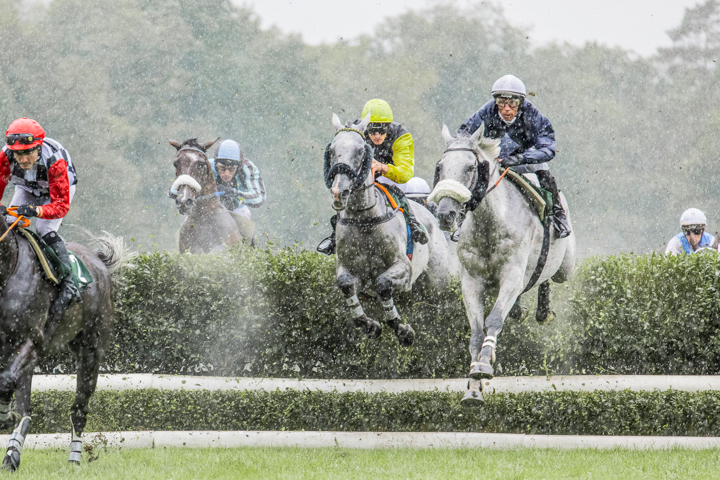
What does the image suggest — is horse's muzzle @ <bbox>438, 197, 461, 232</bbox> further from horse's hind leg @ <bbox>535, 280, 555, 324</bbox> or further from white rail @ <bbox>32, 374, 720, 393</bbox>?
horse's hind leg @ <bbox>535, 280, 555, 324</bbox>

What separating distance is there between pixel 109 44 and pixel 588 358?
1013 inches

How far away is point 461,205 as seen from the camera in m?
7.17

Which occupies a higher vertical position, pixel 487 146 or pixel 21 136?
pixel 487 146

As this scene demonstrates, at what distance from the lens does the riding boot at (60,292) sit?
7227 millimetres

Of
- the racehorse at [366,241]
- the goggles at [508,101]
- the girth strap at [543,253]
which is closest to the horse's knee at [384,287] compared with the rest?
the racehorse at [366,241]

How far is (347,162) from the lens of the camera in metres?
7.84

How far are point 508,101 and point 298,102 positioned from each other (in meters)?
24.4

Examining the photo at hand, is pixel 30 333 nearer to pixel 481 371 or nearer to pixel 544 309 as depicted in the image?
pixel 481 371

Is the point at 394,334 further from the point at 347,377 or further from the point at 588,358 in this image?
the point at 588,358

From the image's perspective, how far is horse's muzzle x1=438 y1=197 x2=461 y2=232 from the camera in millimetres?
6988

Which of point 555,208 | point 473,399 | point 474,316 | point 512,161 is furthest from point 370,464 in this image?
point 555,208

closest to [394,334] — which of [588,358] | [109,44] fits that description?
[588,358]

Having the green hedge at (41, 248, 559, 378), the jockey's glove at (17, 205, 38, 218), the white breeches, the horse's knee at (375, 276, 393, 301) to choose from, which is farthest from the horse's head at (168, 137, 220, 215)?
the jockey's glove at (17, 205, 38, 218)

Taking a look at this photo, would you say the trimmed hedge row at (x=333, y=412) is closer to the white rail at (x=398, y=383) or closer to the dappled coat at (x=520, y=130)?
the white rail at (x=398, y=383)
